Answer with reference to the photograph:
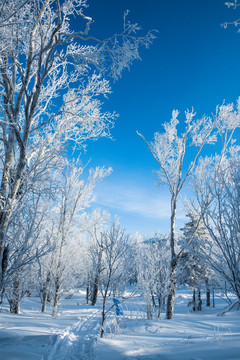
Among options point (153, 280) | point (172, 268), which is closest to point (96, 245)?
point (172, 268)

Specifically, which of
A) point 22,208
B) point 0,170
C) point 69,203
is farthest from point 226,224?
point 69,203

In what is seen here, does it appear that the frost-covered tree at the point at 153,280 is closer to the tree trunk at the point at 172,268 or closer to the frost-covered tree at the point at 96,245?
the tree trunk at the point at 172,268

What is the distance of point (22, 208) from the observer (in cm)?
369

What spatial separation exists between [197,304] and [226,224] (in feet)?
78.6

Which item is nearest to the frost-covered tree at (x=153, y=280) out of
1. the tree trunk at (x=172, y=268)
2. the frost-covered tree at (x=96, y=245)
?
the tree trunk at (x=172, y=268)

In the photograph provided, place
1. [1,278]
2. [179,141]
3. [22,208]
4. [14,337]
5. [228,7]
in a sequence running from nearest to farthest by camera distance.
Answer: [228,7] < [1,278] < [22,208] < [14,337] < [179,141]

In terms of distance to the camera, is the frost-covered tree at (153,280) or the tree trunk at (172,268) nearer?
the tree trunk at (172,268)

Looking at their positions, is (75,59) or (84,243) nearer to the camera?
(75,59)

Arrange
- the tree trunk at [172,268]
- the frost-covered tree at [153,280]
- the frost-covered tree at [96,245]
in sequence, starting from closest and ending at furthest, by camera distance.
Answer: the frost-covered tree at [96,245]
the tree trunk at [172,268]
the frost-covered tree at [153,280]

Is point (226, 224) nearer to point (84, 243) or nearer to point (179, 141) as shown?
point (179, 141)

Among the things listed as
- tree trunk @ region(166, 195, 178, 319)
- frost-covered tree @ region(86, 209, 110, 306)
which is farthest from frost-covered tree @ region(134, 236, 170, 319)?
frost-covered tree @ region(86, 209, 110, 306)

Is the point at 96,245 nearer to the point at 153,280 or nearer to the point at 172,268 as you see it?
the point at 172,268

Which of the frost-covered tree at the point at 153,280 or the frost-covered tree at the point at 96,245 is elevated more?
the frost-covered tree at the point at 96,245

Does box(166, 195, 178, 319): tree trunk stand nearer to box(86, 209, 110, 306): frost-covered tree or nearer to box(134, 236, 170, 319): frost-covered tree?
box(134, 236, 170, 319): frost-covered tree
